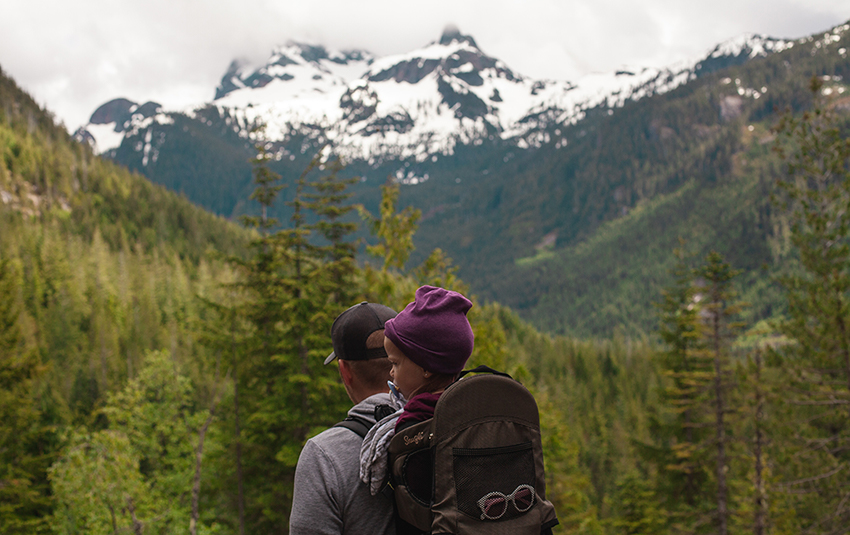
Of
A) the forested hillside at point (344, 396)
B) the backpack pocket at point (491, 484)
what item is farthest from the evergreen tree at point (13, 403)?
the backpack pocket at point (491, 484)

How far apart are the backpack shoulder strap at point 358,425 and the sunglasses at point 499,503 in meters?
0.62

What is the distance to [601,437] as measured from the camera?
6950 cm

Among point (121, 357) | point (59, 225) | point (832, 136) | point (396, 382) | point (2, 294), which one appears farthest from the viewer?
point (59, 225)

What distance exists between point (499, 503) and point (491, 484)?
0.07m

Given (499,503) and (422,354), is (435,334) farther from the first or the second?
(499,503)

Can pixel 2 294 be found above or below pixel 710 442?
above

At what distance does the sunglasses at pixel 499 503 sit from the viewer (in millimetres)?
1945

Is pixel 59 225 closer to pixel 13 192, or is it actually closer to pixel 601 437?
pixel 13 192

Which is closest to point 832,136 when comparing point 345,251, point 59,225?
point 345,251

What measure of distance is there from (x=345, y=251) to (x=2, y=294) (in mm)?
12952

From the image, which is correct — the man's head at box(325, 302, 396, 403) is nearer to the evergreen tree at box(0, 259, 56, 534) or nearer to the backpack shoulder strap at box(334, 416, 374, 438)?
the backpack shoulder strap at box(334, 416, 374, 438)

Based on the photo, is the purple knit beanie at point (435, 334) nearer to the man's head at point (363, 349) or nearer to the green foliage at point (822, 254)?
the man's head at point (363, 349)

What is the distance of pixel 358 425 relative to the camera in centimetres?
241

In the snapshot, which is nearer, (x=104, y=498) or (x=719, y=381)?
(x=719, y=381)
